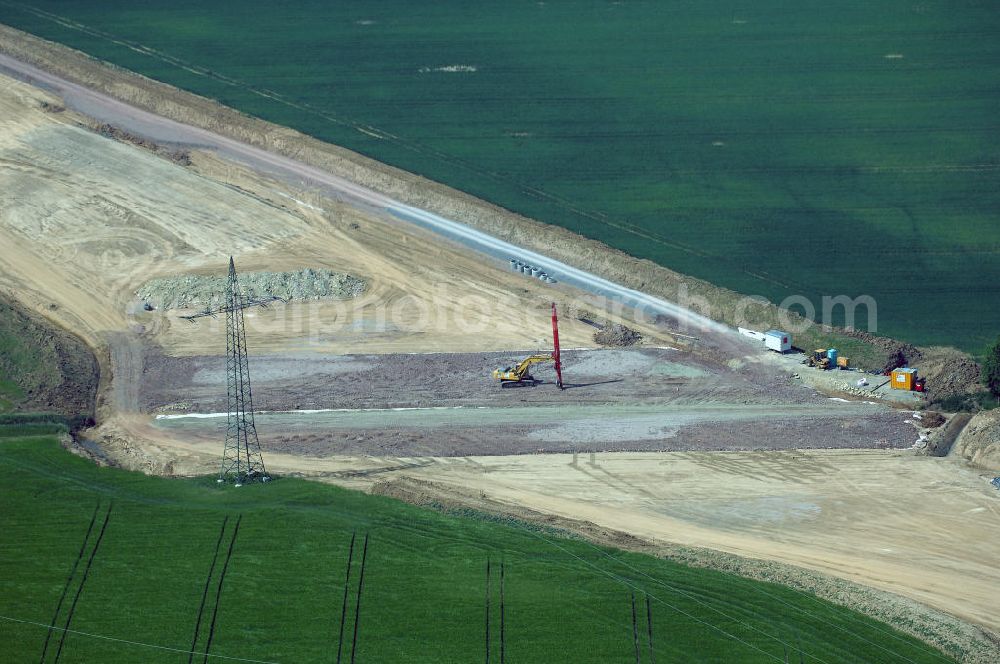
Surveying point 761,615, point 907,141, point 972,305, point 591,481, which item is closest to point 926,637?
point 761,615

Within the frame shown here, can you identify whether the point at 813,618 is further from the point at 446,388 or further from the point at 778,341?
the point at 446,388

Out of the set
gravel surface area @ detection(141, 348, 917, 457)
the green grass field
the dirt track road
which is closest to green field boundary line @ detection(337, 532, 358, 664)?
the green grass field

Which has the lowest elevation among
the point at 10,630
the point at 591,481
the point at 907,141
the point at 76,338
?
the point at 10,630

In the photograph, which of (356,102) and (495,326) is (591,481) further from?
(356,102)

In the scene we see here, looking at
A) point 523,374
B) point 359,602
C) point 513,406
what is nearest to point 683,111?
point 523,374

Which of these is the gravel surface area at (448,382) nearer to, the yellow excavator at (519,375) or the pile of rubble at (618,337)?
the yellow excavator at (519,375)

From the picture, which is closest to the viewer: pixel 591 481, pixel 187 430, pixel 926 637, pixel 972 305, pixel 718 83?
pixel 926 637
